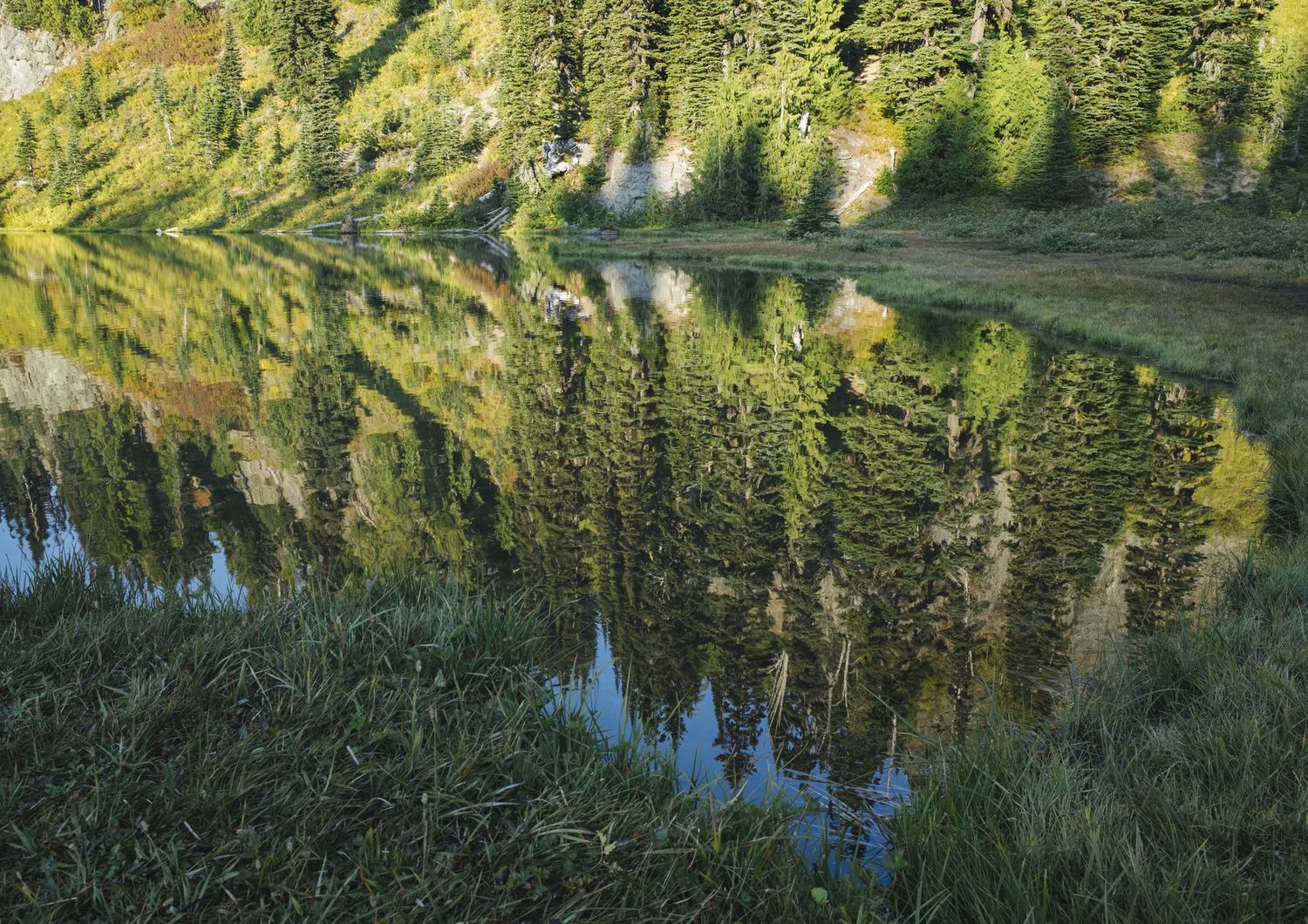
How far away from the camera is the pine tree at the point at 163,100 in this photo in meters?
90.8

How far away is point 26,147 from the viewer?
91562mm

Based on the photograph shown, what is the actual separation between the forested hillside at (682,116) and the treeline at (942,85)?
20cm

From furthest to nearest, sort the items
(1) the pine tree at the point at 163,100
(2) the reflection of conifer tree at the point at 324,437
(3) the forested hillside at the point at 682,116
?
(1) the pine tree at the point at 163,100 < (3) the forested hillside at the point at 682,116 < (2) the reflection of conifer tree at the point at 324,437

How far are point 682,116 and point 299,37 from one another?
47720 mm

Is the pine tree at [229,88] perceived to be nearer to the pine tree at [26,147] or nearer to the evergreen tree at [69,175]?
the evergreen tree at [69,175]

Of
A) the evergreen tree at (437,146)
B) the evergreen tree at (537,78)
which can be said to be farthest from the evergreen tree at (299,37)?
the evergreen tree at (537,78)

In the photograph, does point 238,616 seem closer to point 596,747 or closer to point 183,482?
point 596,747

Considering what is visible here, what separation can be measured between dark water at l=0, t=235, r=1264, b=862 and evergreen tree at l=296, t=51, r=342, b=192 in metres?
64.2

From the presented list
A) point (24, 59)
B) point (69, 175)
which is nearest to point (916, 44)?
point (69, 175)

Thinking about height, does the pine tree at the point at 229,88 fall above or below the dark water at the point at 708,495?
above

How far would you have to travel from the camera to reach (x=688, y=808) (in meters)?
4.24

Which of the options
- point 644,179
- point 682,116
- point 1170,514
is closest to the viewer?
point 1170,514

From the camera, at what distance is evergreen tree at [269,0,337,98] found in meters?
88.4

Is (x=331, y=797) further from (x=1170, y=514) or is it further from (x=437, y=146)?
(x=437, y=146)
